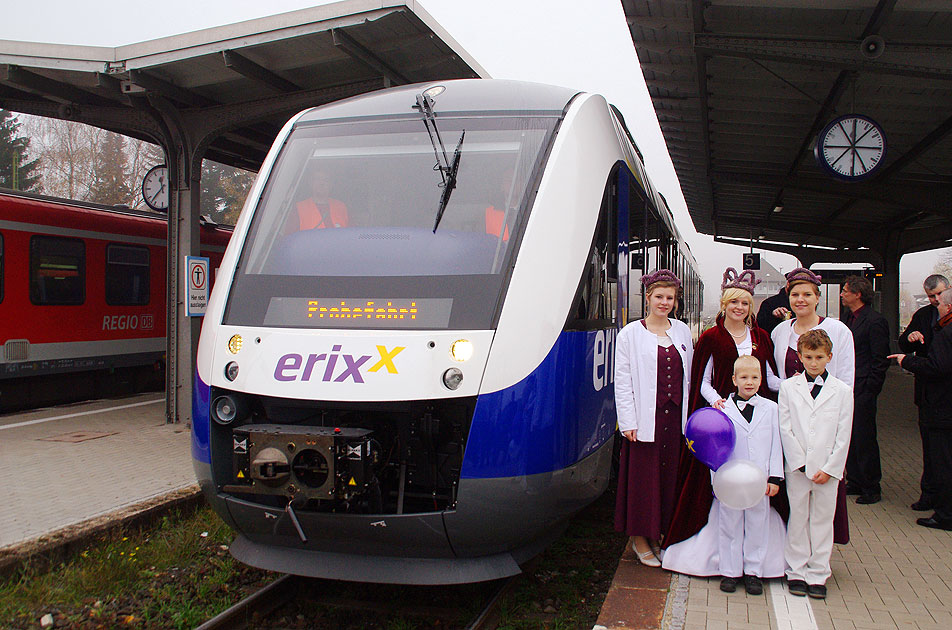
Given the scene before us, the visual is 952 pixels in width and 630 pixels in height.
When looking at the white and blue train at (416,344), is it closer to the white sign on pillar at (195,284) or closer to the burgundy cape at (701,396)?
the burgundy cape at (701,396)

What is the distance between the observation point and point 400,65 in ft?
29.7

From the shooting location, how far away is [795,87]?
9.64 metres

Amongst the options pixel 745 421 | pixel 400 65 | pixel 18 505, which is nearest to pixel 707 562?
pixel 745 421

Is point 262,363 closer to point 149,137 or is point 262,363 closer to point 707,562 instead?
point 707,562

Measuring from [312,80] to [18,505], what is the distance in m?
5.64

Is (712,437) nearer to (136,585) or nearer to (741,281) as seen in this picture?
(741,281)

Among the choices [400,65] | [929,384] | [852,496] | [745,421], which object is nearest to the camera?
[745,421]

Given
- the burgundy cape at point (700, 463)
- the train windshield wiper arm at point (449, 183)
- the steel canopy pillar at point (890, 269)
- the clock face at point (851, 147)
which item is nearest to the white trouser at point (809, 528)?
the burgundy cape at point (700, 463)

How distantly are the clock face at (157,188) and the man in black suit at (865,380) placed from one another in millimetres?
9274

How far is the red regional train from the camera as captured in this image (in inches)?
420

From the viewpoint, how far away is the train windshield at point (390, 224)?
4.14 meters

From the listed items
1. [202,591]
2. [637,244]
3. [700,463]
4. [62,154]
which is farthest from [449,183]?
[62,154]

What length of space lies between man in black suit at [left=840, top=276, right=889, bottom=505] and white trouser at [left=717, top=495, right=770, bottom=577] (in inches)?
88.5

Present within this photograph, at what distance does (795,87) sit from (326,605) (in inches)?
324
